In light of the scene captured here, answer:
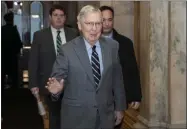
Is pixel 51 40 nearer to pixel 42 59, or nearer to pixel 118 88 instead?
pixel 42 59

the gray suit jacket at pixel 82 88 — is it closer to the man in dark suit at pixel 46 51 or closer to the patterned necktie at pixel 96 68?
the patterned necktie at pixel 96 68

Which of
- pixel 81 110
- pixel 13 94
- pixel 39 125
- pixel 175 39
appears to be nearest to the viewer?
pixel 81 110

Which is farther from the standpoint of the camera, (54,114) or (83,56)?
(54,114)

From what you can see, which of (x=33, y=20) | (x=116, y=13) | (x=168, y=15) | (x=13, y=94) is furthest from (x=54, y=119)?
(x=33, y=20)

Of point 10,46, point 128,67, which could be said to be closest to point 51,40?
point 128,67

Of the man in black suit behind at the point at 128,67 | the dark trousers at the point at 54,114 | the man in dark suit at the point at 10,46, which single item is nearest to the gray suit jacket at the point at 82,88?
the man in black suit behind at the point at 128,67

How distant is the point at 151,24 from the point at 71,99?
8.58 ft

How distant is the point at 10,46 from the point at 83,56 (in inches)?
318

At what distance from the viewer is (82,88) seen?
3533 mm

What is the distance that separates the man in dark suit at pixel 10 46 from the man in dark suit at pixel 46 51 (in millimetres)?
5238

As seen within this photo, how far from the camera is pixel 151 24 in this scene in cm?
590

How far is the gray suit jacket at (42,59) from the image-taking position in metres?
5.27

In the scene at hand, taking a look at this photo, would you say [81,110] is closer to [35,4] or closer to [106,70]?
[106,70]

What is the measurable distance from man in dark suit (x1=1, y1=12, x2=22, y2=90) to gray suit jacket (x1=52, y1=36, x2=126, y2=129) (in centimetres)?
701
